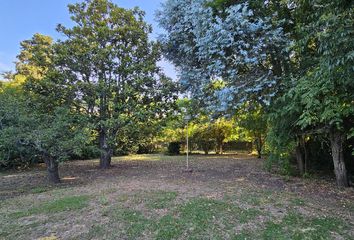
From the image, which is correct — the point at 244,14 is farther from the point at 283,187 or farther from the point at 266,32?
the point at 283,187

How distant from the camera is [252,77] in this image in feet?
23.2

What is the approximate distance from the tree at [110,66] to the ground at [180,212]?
11.6ft

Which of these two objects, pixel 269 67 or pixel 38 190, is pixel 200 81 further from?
pixel 38 190

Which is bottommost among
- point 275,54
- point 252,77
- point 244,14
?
point 252,77

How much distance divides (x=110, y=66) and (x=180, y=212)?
22.9 ft

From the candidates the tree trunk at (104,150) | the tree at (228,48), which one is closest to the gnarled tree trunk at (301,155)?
the tree at (228,48)

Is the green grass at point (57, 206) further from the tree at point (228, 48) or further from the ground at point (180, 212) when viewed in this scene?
the tree at point (228, 48)

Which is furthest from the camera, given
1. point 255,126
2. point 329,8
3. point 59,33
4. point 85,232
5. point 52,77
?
point 255,126

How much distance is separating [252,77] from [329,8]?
3079mm

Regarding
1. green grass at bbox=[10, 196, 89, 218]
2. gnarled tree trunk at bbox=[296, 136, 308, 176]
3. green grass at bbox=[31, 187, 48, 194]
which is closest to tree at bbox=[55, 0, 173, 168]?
green grass at bbox=[31, 187, 48, 194]

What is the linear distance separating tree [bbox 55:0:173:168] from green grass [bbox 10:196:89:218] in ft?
12.7

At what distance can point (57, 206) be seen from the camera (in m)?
4.82

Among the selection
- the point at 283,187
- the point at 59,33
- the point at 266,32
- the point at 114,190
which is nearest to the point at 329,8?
the point at 266,32

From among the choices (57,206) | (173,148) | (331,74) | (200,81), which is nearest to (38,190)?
(57,206)
